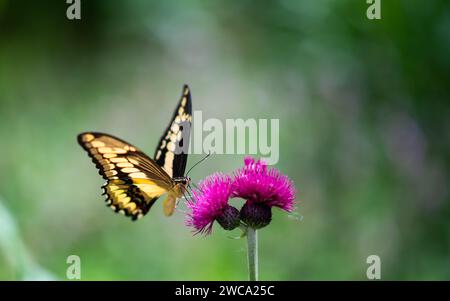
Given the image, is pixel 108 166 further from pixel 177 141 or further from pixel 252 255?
pixel 252 255

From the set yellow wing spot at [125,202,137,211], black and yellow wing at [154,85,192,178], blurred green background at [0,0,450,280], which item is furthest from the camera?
blurred green background at [0,0,450,280]

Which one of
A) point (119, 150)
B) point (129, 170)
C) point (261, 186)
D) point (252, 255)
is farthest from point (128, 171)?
point (252, 255)

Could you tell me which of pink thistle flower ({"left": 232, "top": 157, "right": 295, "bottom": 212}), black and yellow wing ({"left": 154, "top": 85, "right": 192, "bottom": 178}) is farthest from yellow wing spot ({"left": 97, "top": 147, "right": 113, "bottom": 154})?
pink thistle flower ({"left": 232, "top": 157, "right": 295, "bottom": 212})

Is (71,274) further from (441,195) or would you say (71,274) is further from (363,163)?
(441,195)

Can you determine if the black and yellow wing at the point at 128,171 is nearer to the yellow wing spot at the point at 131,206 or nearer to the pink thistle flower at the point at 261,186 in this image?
the yellow wing spot at the point at 131,206

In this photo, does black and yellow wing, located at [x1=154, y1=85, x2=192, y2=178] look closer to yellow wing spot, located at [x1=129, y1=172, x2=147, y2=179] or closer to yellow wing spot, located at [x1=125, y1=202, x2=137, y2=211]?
yellow wing spot, located at [x1=129, y1=172, x2=147, y2=179]

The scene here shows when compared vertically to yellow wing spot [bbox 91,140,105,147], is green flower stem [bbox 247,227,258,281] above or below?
below

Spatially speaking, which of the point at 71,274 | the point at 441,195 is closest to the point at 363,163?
the point at 441,195

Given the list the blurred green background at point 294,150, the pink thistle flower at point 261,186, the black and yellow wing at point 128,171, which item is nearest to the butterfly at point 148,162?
the black and yellow wing at point 128,171
